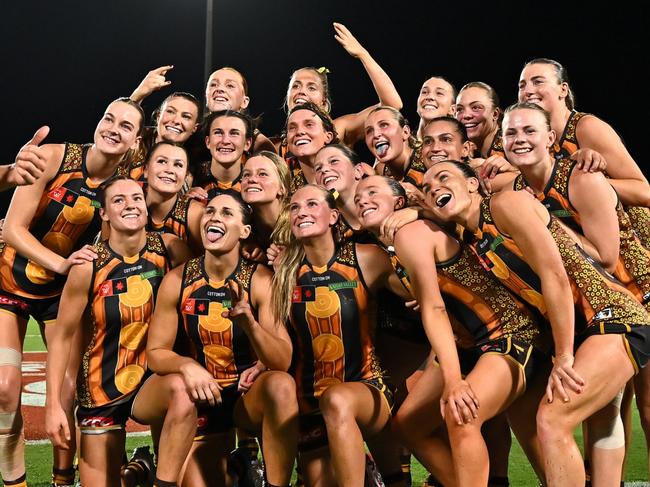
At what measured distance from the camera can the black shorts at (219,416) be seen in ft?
14.5

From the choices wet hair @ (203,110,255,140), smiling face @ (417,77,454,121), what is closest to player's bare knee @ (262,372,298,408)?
wet hair @ (203,110,255,140)

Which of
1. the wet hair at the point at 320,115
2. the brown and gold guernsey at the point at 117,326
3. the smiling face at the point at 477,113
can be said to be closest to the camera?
the brown and gold guernsey at the point at 117,326

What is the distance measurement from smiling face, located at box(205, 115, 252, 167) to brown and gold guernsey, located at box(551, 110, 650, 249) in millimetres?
1820

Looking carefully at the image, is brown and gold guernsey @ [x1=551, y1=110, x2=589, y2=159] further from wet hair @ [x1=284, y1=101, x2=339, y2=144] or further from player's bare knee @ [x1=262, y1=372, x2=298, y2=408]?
player's bare knee @ [x1=262, y1=372, x2=298, y2=408]

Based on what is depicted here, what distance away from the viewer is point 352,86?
2336cm

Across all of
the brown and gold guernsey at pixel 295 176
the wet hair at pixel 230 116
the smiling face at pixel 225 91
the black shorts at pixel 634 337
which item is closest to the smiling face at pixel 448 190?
the black shorts at pixel 634 337

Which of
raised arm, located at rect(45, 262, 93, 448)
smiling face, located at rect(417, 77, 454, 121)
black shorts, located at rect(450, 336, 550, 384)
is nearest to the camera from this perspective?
black shorts, located at rect(450, 336, 550, 384)

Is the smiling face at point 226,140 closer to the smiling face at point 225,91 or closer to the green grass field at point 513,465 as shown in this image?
the smiling face at point 225,91

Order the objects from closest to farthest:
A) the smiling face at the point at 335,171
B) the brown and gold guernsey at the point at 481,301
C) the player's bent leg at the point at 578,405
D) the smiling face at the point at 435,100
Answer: the player's bent leg at the point at 578,405 < the brown and gold guernsey at the point at 481,301 < the smiling face at the point at 335,171 < the smiling face at the point at 435,100

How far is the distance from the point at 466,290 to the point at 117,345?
1.85m

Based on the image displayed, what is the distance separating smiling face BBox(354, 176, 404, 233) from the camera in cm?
430

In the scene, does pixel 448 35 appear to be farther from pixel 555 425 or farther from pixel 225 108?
pixel 555 425

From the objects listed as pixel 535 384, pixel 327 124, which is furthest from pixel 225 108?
pixel 535 384

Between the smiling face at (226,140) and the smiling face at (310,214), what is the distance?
88cm
